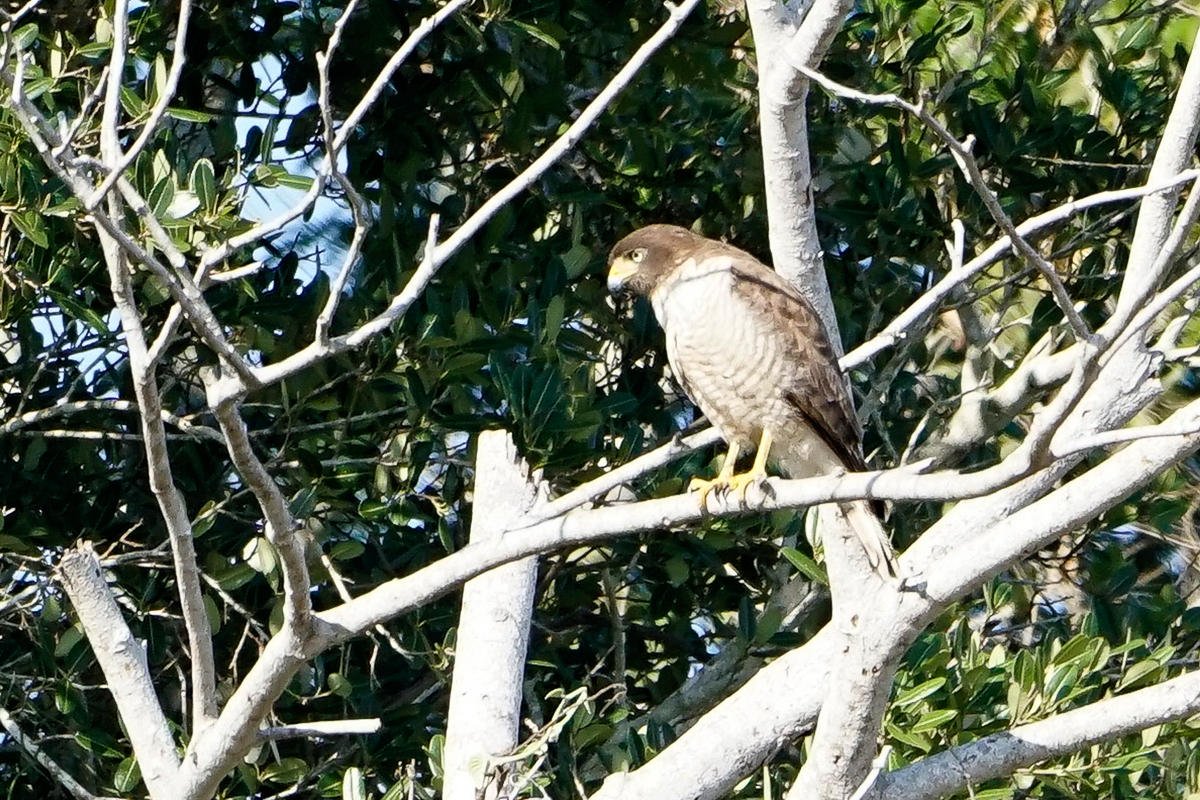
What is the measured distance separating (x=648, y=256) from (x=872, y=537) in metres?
1.07

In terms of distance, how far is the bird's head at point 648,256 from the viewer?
3.93 meters

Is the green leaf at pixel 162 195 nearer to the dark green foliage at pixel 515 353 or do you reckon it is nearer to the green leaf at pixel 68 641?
the dark green foliage at pixel 515 353

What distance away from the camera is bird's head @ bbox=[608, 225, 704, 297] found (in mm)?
3928

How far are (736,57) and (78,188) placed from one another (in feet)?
9.18

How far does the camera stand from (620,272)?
13.3 feet

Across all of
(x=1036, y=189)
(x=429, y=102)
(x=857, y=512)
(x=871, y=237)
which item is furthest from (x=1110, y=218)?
(x=429, y=102)

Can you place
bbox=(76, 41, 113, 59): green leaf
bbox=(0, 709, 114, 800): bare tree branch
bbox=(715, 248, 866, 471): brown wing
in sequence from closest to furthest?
bbox=(76, 41, 113, 59): green leaf < bbox=(0, 709, 114, 800): bare tree branch < bbox=(715, 248, 866, 471): brown wing

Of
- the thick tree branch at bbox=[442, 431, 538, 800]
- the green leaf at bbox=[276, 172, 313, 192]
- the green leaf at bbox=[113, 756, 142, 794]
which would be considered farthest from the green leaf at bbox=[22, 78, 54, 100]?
the green leaf at bbox=[113, 756, 142, 794]

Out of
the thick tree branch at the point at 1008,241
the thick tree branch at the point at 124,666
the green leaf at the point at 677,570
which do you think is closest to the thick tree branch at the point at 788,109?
the thick tree branch at the point at 1008,241

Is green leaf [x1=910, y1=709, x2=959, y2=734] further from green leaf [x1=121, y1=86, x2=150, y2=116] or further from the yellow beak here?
green leaf [x1=121, y1=86, x2=150, y2=116]

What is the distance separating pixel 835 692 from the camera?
2.92m

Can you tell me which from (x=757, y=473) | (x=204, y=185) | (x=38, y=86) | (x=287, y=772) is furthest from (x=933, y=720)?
(x=38, y=86)

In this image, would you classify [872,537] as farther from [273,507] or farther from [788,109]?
[273,507]

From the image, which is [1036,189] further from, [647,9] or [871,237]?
[647,9]
